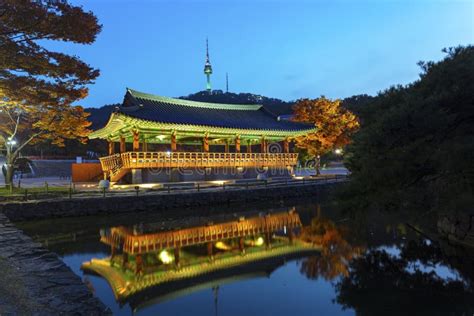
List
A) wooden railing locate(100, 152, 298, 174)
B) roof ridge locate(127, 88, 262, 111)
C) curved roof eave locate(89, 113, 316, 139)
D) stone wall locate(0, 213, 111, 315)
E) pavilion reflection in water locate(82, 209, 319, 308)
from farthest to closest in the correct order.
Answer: roof ridge locate(127, 88, 262, 111) < wooden railing locate(100, 152, 298, 174) < curved roof eave locate(89, 113, 316, 139) < pavilion reflection in water locate(82, 209, 319, 308) < stone wall locate(0, 213, 111, 315)

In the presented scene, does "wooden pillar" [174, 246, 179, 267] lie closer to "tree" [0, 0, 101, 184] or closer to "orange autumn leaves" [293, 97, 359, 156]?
"tree" [0, 0, 101, 184]

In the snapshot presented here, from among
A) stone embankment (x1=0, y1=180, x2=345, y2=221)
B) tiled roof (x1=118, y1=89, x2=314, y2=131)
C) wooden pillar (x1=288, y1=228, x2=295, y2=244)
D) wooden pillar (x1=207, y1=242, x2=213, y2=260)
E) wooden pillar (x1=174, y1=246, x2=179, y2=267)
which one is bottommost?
wooden pillar (x1=288, y1=228, x2=295, y2=244)

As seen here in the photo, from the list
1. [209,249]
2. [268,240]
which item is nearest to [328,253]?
[268,240]

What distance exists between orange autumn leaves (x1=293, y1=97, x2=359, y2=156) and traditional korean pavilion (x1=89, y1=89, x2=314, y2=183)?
93.5 inches

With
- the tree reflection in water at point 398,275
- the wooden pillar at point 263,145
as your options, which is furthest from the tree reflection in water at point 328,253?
the wooden pillar at point 263,145

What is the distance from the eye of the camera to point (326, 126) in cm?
3666

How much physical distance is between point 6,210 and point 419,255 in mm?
18159

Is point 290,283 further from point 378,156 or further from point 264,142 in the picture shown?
point 264,142

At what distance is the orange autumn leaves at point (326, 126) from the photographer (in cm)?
3634

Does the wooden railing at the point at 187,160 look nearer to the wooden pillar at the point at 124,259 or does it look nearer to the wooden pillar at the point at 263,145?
the wooden pillar at the point at 263,145

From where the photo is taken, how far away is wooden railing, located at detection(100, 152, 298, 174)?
24.8 meters

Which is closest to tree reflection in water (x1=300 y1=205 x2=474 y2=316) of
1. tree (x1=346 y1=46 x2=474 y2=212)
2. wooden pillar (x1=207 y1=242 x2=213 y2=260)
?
tree (x1=346 y1=46 x2=474 y2=212)

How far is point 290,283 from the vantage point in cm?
891

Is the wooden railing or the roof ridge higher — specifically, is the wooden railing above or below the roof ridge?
below
